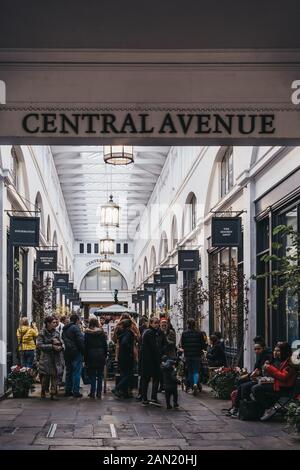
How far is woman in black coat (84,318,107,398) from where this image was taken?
1556 cm

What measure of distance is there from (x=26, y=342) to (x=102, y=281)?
44167mm

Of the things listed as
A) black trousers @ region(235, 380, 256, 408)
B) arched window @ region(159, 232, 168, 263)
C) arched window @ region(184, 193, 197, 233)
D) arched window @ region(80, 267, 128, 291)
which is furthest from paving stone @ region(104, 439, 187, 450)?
arched window @ region(80, 267, 128, 291)

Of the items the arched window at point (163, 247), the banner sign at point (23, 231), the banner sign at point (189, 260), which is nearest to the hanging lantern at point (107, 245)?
the arched window at point (163, 247)

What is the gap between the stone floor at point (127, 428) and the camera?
9.95 m

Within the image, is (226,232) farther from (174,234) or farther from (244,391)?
(174,234)

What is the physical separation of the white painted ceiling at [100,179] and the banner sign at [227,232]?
1522cm

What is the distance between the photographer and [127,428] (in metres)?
11.5

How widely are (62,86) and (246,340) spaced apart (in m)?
9.05

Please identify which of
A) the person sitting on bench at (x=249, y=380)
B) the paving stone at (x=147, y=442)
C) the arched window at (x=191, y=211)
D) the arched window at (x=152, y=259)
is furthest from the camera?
the arched window at (x=152, y=259)

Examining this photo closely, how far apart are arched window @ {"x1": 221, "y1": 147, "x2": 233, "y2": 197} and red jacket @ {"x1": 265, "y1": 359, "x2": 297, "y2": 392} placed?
830 centimetres

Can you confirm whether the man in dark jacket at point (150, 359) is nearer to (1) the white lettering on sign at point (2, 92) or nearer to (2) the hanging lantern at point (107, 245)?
(1) the white lettering on sign at point (2, 92)

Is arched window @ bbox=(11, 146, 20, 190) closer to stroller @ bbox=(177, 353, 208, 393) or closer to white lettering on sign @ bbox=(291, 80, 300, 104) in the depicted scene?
stroller @ bbox=(177, 353, 208, 393)

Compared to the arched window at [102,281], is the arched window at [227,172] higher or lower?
higher
